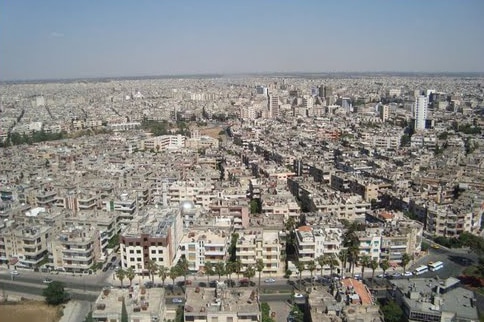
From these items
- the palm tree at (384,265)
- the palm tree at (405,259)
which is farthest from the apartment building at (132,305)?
the palm tree at (405,259)

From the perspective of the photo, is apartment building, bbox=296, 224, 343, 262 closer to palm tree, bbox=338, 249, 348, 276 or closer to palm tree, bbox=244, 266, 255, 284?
palm tree, bbox=338, 249, 348, 276

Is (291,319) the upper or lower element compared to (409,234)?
lower

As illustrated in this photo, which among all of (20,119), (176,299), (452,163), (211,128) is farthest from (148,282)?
(20,119)

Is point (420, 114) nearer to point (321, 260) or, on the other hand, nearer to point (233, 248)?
point (233, 248)

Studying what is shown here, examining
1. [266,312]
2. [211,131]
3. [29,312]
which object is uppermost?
[266,312]

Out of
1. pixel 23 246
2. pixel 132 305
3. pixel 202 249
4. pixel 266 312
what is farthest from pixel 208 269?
pixel 23 246

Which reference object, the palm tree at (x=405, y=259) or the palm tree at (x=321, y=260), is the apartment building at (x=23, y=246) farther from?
the palm tree at (x=405, y=259)

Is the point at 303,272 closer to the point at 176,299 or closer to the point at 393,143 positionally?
the point at 176,299
